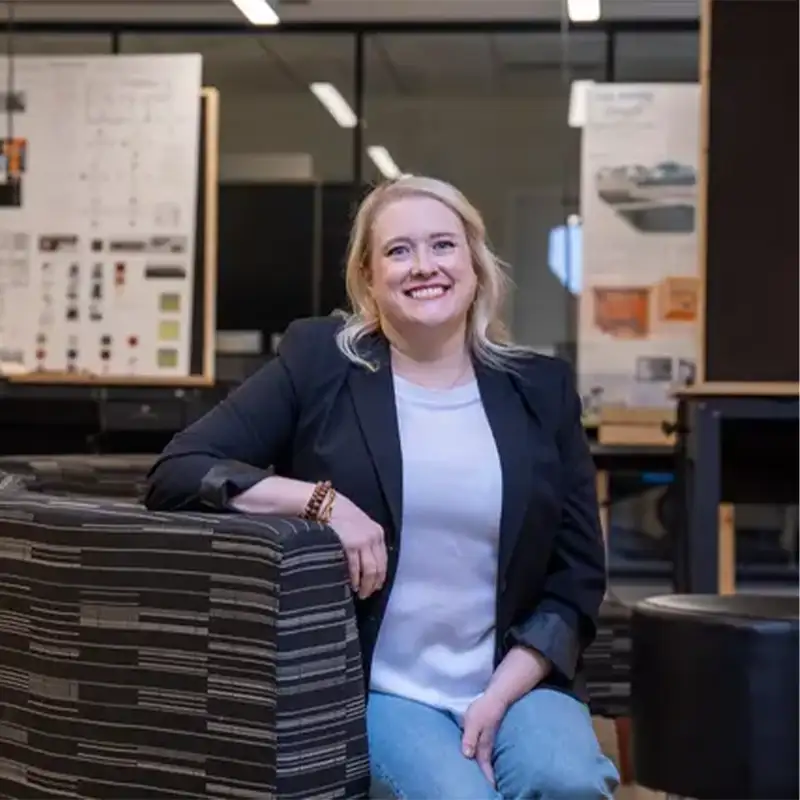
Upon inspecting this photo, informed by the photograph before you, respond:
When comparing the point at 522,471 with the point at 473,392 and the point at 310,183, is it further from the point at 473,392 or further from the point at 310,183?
the point at 310,183

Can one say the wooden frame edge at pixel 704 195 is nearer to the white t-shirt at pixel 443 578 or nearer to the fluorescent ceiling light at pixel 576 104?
the white t-shirt at pixel 443 578

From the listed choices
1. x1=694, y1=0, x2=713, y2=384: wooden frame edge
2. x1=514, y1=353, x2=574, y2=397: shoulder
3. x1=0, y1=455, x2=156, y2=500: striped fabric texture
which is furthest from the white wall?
x1=514, y1=353, x2=574, y2=397: shoulder

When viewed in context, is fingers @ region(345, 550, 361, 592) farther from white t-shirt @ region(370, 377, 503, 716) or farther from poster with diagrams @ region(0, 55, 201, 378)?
poster with diagrams @ region(0, 55, 201, 378)

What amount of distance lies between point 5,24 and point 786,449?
16.0 feet

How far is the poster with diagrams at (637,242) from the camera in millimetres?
5699

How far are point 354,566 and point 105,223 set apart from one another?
4.51m

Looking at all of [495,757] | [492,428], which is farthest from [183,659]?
[492,428]

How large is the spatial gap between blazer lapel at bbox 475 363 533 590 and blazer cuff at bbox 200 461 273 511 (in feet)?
1.10

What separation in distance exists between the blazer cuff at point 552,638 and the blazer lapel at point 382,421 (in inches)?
9.2

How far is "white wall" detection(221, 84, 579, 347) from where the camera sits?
24.5 ft

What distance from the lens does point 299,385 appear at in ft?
5.79

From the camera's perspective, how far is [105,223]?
5.77 metres

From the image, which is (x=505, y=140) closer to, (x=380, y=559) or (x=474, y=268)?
(x=474, y=268)


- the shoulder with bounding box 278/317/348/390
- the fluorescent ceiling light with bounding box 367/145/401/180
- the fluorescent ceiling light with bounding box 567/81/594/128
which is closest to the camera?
the shoulder with bounding box 278/317/348/390
